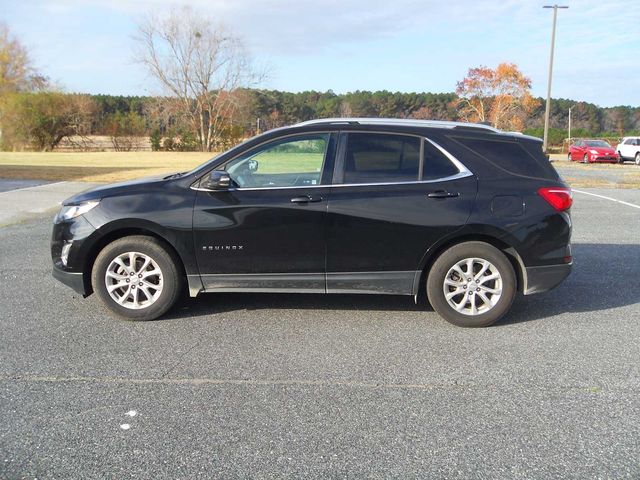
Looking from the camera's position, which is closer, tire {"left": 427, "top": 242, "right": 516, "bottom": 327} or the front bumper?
tire {"left": 427, "top": 242, "right": 516, "bottom": 327}

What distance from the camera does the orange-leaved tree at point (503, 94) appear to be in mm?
52500

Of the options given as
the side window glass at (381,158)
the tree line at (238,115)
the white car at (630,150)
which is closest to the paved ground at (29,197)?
the side window glass at (381,158)

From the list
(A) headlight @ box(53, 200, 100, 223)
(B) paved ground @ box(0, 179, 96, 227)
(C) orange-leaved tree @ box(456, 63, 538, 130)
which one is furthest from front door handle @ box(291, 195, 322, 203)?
(C) orange-leaved tree @ box(456, 63, 538, 130)

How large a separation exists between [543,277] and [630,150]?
33501mm

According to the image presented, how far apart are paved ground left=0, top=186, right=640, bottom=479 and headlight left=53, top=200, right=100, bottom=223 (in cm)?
92

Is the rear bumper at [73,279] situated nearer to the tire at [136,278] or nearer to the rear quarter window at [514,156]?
the tire at [136,278]

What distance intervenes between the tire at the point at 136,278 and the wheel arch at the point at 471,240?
86.4 inches

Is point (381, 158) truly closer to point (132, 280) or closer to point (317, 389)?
point (317, 389)

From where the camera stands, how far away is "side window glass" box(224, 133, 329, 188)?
5.17 meters

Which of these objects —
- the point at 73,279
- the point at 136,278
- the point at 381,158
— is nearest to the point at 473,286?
the point at 381,158

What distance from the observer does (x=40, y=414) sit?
137 inches

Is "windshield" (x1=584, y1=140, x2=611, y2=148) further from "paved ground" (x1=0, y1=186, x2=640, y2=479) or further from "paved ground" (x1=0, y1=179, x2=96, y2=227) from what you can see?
"paved ground" (x1=0, y1=186, x2=640, y2=479)

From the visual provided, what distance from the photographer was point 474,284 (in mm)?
5066

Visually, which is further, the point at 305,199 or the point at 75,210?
the point at 75,210
